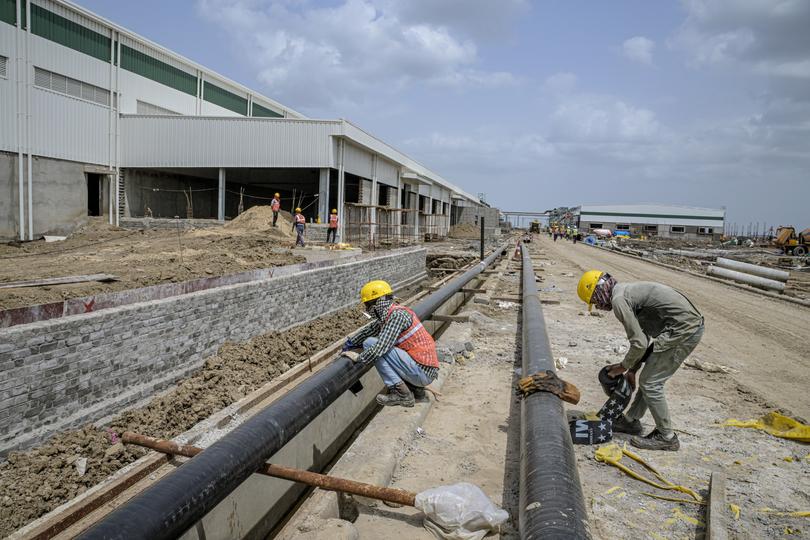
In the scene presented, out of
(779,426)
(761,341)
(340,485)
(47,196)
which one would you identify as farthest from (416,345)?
(47,196)

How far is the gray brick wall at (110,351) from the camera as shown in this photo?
4.51 m

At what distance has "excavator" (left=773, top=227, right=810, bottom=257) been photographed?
106 ft

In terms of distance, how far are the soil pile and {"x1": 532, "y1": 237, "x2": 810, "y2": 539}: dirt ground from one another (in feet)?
14.0

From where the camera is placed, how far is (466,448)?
4379 mm

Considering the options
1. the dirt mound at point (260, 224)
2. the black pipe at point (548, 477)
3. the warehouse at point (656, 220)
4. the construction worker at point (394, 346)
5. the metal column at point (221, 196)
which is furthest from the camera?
the warehouse at point (656, 220)

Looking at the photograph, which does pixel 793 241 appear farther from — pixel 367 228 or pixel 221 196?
pixel 221 196

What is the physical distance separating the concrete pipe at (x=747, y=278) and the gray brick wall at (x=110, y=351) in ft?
49.1

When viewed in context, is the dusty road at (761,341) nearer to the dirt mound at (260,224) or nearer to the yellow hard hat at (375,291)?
the yellow hard hat at (375,291)

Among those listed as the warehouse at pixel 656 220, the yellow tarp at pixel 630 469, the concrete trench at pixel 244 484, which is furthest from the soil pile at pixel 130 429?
the warehouse at pixel 656 220

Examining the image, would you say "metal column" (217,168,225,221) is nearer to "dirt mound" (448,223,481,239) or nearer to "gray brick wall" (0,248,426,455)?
"gray brick wall" (0,248,426,455)

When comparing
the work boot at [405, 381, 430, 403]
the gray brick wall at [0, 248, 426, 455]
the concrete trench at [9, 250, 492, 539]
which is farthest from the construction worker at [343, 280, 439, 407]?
the gray brick wall at [0, 248, 426, 455]

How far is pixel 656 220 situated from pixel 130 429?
8238 centimetres

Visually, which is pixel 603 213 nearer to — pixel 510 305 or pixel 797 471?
pixel 510 305

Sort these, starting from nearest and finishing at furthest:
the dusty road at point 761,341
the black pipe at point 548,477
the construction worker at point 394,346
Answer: the black pipe at point 548,477
the construction worker at point 394,346
the dusty road at point 761,341
